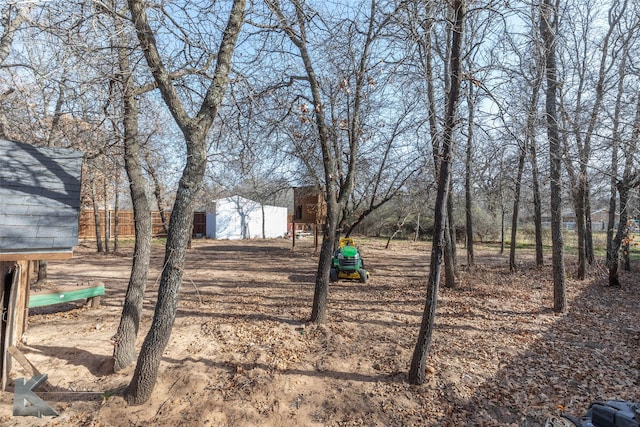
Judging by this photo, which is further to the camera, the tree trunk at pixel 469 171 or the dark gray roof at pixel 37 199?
the tree trunk at pixel 469 171

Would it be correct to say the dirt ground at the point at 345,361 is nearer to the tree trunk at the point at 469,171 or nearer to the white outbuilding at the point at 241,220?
the tree trunk at the point at 469,171

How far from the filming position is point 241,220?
28.8 m

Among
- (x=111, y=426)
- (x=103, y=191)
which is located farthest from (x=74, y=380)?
(x=103, y=191)

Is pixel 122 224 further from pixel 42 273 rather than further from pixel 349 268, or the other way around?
pixel 349 268

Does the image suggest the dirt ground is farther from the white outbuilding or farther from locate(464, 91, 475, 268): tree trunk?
the white outbuilding

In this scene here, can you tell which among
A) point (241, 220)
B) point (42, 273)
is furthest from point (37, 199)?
point (241, 220)

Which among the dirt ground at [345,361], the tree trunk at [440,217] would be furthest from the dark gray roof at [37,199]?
the tree trunk at [440,217]

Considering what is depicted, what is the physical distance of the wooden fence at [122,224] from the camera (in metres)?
21.8

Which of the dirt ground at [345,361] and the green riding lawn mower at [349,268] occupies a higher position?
the green riding lawn mower at [349,268]

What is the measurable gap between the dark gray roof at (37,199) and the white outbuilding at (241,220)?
2113 cm

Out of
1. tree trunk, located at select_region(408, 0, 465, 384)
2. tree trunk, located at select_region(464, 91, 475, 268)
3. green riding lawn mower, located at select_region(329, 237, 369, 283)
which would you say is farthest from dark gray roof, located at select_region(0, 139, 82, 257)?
green riding lawn mower, located at select_region(329, 237, 369, 283)

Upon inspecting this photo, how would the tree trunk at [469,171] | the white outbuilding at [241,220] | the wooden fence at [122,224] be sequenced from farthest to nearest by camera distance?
the white outbuilding at [241,220] < the wooden fence at [122,224] < the tree trunk at [469,171]

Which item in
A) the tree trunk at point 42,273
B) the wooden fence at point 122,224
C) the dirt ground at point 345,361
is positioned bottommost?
the dirt ground at point 345,361

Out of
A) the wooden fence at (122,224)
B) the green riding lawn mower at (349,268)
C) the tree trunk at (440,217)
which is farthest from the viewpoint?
the wooden fence at (122,224)
